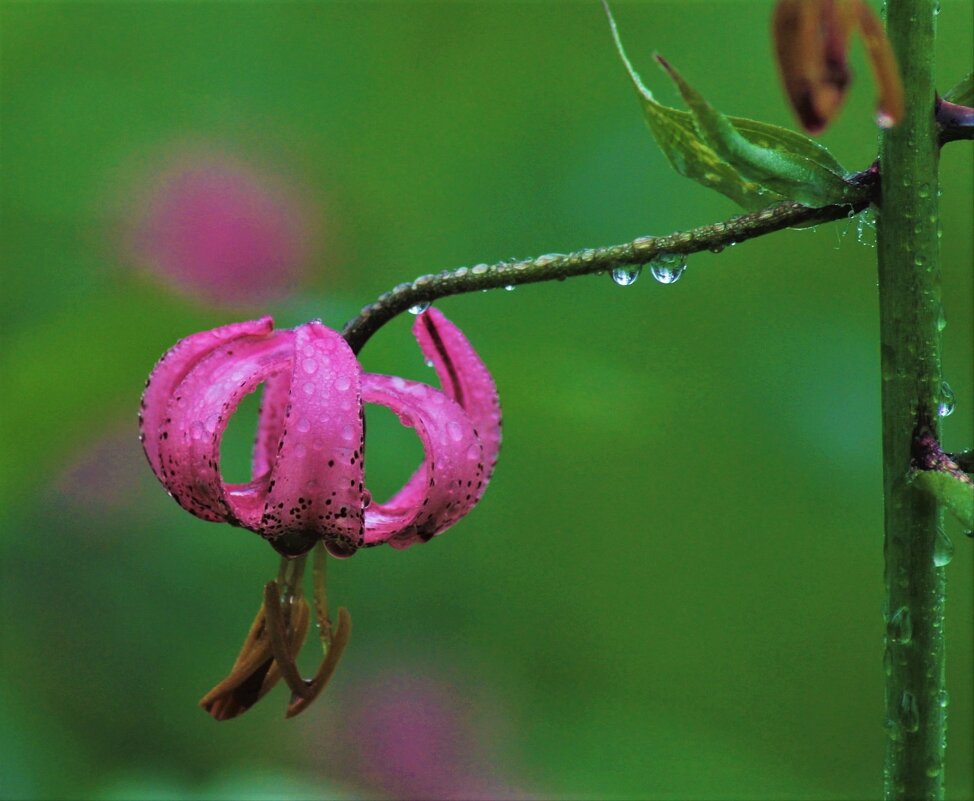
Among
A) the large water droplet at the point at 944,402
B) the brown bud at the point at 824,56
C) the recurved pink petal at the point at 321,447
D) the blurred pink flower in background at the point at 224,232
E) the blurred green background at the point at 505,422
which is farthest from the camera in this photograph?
the blurred pink flower in background at the point at 224,232

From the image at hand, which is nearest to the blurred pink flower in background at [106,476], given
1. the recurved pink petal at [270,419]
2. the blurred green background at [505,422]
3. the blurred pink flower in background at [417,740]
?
the blurred green background at [505,422]

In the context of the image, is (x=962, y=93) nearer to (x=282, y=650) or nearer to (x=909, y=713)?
(x=909, y=713)

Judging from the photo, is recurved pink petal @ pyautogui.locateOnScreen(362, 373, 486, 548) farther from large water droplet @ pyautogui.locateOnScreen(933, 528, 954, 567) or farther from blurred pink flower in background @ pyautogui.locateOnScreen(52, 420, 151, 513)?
blurred pink flower in background @ pyautogui.locateOnScreen(52, 420, 151, 513)

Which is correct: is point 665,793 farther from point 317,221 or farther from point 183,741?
point 317,221

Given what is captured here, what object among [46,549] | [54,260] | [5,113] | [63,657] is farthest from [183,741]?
[5,113]

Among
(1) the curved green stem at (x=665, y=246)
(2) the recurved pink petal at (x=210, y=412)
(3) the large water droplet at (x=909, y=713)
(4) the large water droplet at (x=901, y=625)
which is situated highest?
(1) the curved green stem at (x=665, y=246)

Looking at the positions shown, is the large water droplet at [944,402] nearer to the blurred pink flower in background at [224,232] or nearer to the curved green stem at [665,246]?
the curved green stem at [665,246]

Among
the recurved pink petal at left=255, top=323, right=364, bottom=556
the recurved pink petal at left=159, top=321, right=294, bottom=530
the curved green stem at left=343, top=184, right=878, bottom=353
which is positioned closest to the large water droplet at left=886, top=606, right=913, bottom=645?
the curved green stem at left=343, top=184, right=878, bottom=353

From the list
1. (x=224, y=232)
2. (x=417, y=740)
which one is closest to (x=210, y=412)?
(x=417, y=740)
